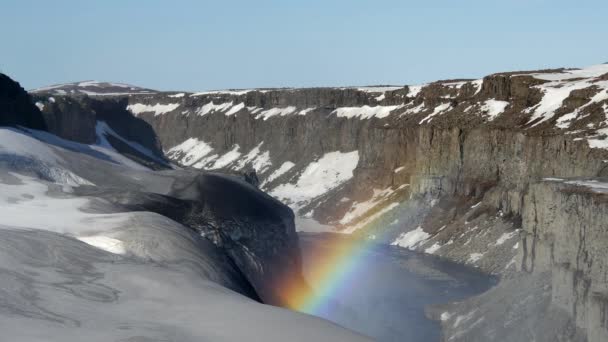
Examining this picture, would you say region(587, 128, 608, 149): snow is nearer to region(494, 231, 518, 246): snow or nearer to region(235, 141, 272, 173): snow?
region(494, 231, 518, 246): snow

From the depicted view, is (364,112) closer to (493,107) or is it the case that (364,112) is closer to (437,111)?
(437,111)

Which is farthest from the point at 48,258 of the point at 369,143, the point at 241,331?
the point at 369,143

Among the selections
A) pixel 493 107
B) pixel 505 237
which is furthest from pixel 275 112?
pixel 505 237

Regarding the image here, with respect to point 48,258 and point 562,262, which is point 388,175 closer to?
point 562,262

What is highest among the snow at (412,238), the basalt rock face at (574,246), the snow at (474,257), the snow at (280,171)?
the basalt rock face at (574,246)

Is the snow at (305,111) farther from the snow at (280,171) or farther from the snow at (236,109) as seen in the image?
the snow at (236,109)

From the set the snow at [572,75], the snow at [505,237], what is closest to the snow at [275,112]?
the snow at [572,75]
